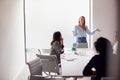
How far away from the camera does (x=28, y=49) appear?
393 centimetres

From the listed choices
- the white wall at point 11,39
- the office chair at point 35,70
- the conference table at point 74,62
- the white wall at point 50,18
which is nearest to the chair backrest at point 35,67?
the office chair at point 35,70

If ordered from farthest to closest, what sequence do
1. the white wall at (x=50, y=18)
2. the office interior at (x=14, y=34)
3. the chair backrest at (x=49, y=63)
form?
the white wall at (x=50, y=18), the office interior at (x=14, y=34), the chair backrest at (x=49, y=63)

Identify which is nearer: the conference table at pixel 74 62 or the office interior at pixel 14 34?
the conference table at pixel 74 62

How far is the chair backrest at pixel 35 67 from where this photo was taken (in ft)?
7.12

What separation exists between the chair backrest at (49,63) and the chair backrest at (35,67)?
0.05 meters

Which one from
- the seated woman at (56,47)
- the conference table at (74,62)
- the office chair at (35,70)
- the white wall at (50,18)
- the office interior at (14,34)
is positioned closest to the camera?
the conference table at (74,62)

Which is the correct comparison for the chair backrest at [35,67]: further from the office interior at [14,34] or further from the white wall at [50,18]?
the white wall at [50,18]

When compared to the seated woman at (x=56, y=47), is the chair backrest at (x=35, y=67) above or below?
below

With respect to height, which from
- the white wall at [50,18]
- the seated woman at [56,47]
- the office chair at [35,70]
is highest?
the white wall at [50,18]

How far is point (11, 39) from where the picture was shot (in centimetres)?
295

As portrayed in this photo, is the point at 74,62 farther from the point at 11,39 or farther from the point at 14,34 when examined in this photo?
the point at 14,34

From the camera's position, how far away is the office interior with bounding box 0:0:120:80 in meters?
2.54

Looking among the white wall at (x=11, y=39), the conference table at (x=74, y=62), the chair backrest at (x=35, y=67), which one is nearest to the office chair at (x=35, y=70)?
the chair backrest at (x=35, y=67)

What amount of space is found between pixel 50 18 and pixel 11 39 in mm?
1113
